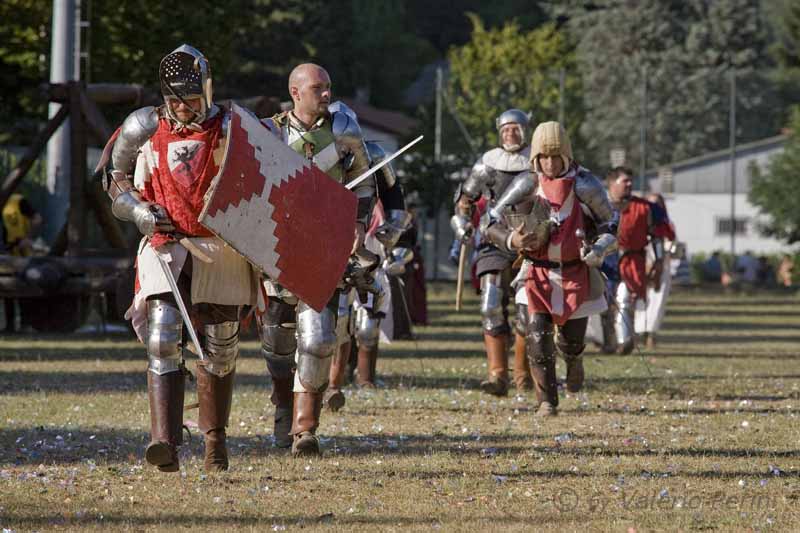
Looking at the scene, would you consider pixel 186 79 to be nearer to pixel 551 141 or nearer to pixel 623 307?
pixel 551 141

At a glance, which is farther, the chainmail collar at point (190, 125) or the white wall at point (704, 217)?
the white wall at point (704, 217)

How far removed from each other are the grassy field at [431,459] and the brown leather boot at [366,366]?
0.38 meters

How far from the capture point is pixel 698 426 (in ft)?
32.1

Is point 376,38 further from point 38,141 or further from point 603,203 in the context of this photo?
point 603,203

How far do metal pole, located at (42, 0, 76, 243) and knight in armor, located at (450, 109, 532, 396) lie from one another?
925cm

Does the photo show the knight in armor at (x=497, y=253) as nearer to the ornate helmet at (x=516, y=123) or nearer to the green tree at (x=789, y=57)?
the ornate helmet at (x=516, y=123)

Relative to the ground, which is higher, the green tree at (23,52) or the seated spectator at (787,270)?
the green tree at (23,52)

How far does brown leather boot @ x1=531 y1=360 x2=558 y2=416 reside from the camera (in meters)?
10.2

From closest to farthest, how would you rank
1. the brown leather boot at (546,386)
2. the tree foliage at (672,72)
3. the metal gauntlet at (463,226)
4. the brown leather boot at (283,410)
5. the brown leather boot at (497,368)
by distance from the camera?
the brown leather boot at (283,410) → the brown leather boot at (546,386) → the brown leather boot at (497,368) → the metal gauntlet at (463,226) → the tree foliage at (672,72)

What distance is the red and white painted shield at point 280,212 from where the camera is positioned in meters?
7.18

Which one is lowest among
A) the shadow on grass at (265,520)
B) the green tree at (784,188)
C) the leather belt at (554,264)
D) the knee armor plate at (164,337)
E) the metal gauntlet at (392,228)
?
the shadow on grass at (265,520)

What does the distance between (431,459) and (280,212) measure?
1477 millimetres

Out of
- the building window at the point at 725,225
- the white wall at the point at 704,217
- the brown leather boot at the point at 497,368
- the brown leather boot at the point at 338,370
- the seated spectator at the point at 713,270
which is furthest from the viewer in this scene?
the building window at the point at 725,225

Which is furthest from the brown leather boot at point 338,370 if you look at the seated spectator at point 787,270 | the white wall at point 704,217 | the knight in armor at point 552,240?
the white wall at point 704,217
